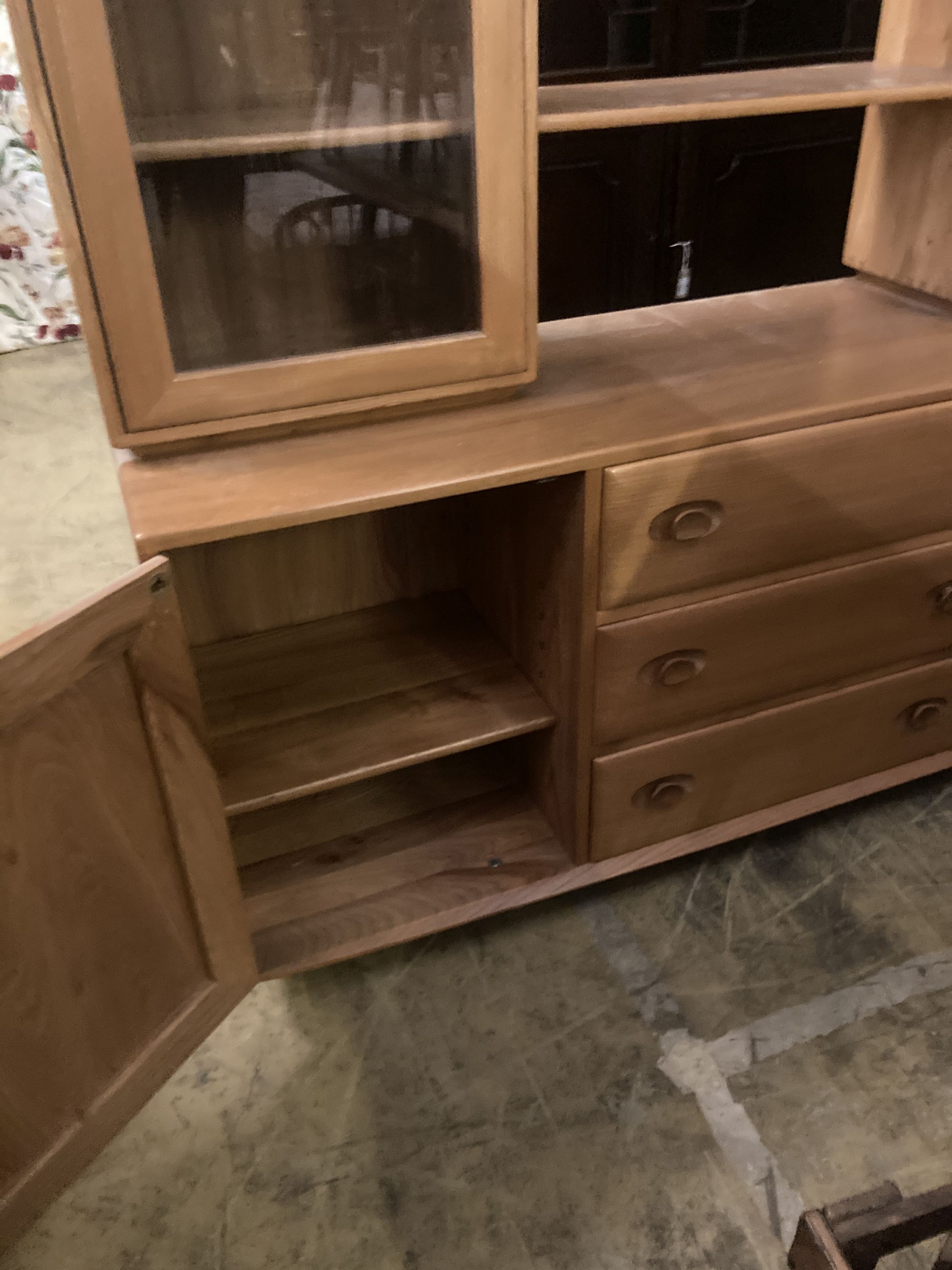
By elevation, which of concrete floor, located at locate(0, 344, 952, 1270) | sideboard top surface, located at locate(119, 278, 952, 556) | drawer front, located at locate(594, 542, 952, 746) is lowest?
concrete floor, located at locate(0, 344, 952, 1270)

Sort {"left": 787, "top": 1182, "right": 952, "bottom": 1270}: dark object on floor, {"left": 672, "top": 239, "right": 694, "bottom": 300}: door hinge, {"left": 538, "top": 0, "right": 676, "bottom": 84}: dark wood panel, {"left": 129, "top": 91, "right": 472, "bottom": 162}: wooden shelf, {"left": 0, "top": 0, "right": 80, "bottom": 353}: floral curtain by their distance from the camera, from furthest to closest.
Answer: {"left": 0, "top": 0, "right": 80, "bottom": 353}: floral curtain
{"left": 672, "top": 239, "right": 694, "bottom": 300}: door hinge
{"left": 538, "top": 0, "right": 676, "bottom": 84}: dark wood panel
{"left": 129, "top": 91, "right": 472, "bottom": 162}: wooden shelf
{"left": 787, "top": 1182, "right": 952, "bottom": 1270}: dark object on floor

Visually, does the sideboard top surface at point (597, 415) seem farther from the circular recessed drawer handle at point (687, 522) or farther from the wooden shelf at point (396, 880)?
the wooden shelf at point (396, 880)

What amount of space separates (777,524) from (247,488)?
0.62 m

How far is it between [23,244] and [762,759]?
2.94 metres

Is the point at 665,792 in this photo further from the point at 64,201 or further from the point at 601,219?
the point at 601,219

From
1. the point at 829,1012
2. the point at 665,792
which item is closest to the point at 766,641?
the point at 665,792

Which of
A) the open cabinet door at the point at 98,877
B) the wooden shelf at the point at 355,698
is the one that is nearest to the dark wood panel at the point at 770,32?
the wooden shelf at the point at 355,698

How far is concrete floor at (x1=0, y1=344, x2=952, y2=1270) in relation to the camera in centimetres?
111

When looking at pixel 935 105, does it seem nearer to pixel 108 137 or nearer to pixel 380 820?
pixel 108 137

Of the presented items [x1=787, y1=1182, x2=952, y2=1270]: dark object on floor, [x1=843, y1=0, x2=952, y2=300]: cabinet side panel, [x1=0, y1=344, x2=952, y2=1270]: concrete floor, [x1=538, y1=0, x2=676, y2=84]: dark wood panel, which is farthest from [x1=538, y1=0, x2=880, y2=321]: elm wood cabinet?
[x1=787, y1=1182, x2=952, y2=1270]: dark object on floor

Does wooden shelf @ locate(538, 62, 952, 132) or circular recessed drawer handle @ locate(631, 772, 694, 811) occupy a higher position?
wooden shelf @ locate(538, 62, 952, 132)

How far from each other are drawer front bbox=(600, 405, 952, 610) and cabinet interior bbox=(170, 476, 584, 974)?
0.31 feet

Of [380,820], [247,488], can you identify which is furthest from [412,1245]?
[247,488]

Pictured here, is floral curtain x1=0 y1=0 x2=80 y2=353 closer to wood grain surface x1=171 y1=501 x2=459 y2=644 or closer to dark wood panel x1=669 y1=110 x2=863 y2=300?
dark wood panel x1=669 y1=110 x2=863 y2=300
